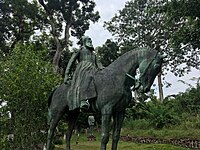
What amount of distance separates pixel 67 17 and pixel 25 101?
13.1 meters

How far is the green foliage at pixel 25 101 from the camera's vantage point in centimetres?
1093

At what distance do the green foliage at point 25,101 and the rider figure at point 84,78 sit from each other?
3730 mm

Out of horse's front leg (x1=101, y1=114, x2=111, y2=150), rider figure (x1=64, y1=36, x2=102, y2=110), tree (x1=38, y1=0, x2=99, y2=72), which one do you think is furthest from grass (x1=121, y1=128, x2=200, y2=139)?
horse's front leg (x1=101, y1=114, x2=111, y2=150)

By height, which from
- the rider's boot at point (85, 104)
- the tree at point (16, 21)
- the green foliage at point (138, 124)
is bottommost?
the rider's boot at point (85, 104)

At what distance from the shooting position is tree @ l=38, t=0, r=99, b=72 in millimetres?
22641

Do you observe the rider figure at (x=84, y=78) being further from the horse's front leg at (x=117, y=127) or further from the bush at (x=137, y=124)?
the bush at (x=137, y=124)

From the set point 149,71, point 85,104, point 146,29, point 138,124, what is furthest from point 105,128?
point 146,29

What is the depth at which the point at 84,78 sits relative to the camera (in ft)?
23.3

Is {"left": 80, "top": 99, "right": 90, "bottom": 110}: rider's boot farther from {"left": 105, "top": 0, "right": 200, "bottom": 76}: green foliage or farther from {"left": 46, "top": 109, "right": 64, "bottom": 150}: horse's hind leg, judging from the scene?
{"left": 105, "top": 0, "right": 200, "bottom": 76}: green foliage

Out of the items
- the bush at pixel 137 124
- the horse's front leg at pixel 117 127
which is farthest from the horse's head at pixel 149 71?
the bush at pixel 137 124

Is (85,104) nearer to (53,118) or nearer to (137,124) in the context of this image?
(53,118)

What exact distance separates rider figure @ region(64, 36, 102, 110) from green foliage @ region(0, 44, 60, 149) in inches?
147

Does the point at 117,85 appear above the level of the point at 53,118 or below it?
above

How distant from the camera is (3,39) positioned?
20.9 metres
